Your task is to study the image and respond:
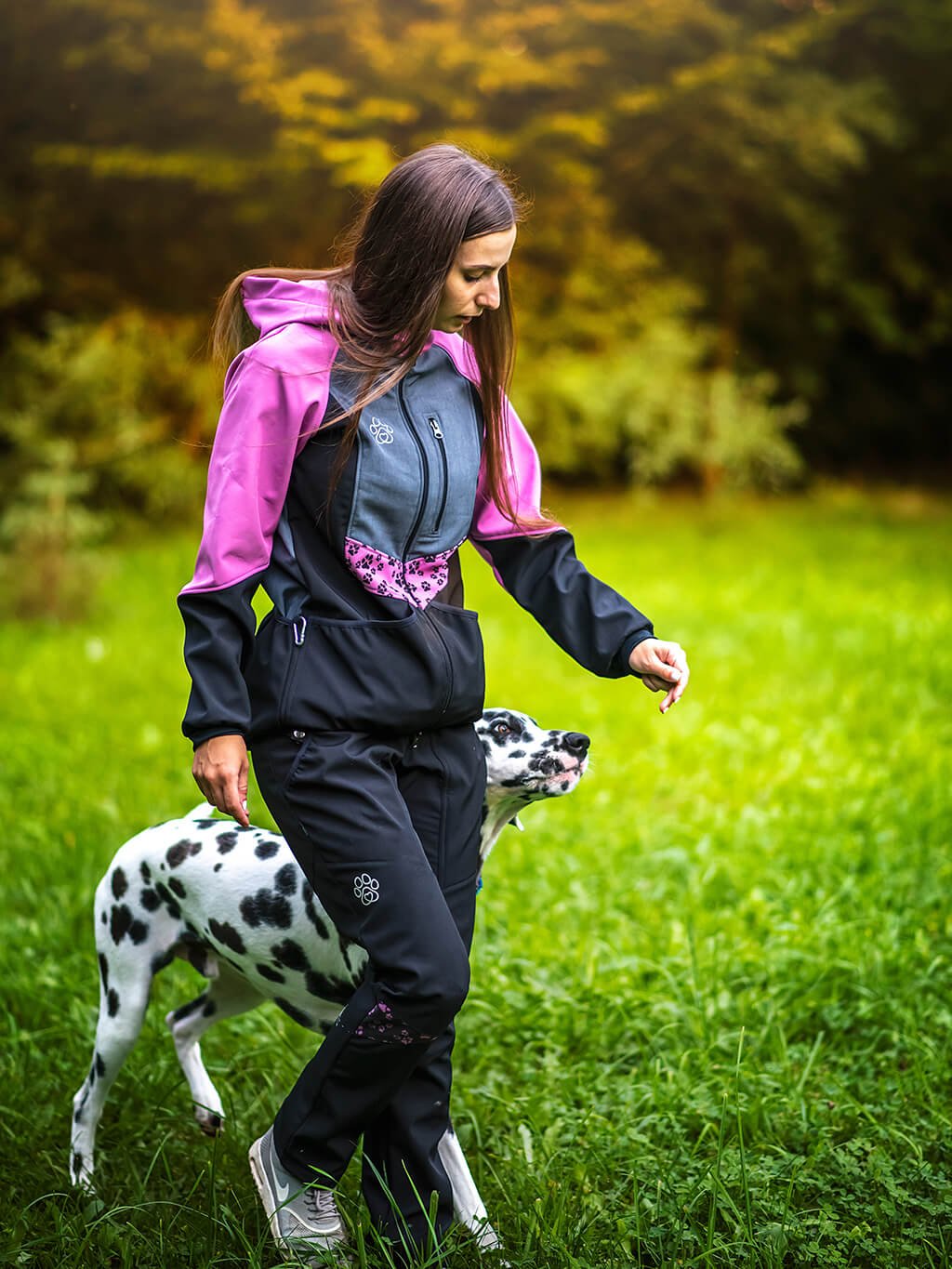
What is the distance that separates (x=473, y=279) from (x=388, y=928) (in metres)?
1.08

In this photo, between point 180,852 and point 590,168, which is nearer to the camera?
point 180,852

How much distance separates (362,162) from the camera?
11703 millimetres

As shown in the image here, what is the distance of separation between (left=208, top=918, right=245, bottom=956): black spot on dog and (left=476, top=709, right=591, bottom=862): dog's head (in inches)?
19.9

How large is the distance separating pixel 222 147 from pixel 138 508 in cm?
329

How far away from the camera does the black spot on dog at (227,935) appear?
2576 mm

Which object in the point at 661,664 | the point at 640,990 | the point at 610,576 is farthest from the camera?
the point at 610,576

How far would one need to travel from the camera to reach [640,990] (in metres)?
3.65

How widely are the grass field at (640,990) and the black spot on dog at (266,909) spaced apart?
0.52 m

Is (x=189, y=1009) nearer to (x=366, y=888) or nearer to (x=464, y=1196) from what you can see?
(x=464, y=1196)

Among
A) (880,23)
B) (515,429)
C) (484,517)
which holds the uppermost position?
(880,23)

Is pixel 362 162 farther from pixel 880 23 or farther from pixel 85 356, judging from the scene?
pixel 880 23

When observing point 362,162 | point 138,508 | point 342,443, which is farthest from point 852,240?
point 342,443

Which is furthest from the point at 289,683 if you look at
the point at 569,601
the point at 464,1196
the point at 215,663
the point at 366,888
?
the point at 464,1196

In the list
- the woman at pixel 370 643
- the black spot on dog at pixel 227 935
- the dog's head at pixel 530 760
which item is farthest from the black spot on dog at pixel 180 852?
the dog's head at pixel 530 760
